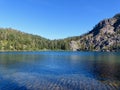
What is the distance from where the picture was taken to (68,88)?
136 ft

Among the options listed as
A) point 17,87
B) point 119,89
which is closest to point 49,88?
point 17,87

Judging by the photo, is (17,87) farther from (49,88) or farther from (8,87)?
(49,88)

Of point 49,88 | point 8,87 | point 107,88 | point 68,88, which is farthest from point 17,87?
point 107,88

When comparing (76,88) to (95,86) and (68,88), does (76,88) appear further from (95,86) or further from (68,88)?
(95,86)

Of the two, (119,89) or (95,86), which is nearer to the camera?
(119,89)

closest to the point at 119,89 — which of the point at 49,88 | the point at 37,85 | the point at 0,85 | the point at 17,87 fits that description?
the point at 49,88

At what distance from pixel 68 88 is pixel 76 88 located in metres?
1.47

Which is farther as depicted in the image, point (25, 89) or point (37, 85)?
point (37, 85)

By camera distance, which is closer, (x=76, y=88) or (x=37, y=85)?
(x=76, y=88)

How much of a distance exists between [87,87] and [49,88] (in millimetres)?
7102

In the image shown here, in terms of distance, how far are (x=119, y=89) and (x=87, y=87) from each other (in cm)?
577

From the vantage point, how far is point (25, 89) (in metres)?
40.7

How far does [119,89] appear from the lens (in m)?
41.0

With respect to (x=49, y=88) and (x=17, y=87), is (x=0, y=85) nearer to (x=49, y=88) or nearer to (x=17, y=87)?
(x=17, y=87)
